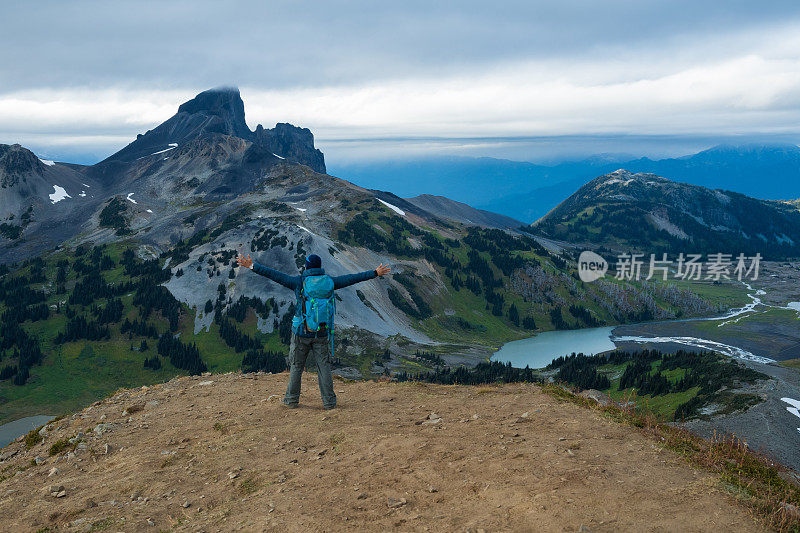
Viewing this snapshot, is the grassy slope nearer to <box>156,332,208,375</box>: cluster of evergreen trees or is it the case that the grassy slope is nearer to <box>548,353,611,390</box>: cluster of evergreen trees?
<box>156,332,208,375</box>: cluster of evergreen trees

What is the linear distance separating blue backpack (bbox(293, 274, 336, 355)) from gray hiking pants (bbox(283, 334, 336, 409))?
584 millimetres

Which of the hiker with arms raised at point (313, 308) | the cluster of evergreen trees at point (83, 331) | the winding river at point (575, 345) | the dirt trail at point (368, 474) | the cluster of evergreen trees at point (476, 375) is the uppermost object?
the hiker with arms raised at point (313, 308)

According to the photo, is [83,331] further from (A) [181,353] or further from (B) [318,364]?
(B) [318,364]

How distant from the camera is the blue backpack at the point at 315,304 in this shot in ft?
51.4

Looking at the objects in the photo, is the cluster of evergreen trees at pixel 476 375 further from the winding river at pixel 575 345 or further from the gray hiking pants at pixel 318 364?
the gray hiking pants at pixel 318 364

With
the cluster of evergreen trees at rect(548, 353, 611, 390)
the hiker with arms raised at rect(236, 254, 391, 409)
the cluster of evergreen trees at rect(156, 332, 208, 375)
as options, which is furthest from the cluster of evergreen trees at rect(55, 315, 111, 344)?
the hiker with arms raised at rect(236, 254, 391, 409)

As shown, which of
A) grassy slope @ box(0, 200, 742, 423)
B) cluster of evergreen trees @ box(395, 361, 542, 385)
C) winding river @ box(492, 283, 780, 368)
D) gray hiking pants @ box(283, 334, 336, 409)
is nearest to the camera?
gray hiking pants @ box(283, 334, 336, 409)

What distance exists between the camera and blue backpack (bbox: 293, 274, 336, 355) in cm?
1568

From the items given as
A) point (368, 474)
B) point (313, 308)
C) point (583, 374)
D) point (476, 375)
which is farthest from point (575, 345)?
point (368, 474)

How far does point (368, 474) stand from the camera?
428 inches

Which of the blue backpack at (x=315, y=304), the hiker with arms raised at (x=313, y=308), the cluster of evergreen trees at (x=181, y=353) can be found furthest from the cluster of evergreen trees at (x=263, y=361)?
the blue backpack at (x=315, y=304)

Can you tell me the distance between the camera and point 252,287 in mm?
133500

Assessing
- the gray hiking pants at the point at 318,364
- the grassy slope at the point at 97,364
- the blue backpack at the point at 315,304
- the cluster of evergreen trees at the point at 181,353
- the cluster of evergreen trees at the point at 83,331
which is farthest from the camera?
the cluster of evergreen trees at the point at 83,331

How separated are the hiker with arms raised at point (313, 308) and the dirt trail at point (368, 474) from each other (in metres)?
1.94
